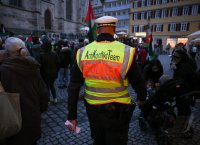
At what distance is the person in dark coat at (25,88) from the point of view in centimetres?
209

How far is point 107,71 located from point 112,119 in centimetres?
53

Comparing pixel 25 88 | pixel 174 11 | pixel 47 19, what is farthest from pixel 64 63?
pixel 174 11

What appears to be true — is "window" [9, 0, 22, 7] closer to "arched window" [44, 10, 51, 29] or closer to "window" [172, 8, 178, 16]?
"arched window" [44, 10, 51, 29]

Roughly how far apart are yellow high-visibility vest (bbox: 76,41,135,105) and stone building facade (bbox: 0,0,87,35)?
2403 cm

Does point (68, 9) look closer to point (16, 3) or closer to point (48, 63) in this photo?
point (16, 3)

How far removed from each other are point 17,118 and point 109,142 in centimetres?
103

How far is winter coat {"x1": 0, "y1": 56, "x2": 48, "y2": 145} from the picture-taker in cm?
209

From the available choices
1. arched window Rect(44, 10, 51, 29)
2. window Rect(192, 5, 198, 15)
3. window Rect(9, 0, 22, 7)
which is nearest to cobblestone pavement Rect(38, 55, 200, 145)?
window Rect(9, 0, 22, 7)

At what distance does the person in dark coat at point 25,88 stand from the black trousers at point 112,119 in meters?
0.76

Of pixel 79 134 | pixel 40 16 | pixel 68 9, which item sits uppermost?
pixel 68 9

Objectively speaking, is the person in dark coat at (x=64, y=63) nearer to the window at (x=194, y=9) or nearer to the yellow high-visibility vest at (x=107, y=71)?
the yellow high-visibility vest at (x=107, y=71)

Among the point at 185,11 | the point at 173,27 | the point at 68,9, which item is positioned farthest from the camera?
the point at 173,27

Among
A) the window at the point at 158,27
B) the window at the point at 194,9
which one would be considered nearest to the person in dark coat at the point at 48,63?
the window at the point at 194,9

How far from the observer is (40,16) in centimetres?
2792
